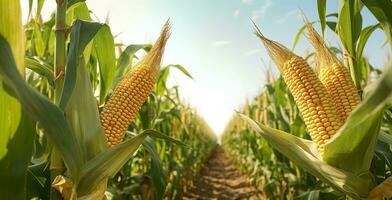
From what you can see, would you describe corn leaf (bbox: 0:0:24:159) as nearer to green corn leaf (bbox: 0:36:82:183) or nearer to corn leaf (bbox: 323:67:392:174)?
green corn leaf (bbox: 0:36:82:183)

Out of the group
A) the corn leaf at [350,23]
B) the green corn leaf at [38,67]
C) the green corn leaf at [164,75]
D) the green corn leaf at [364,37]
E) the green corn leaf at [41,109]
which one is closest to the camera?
the green corn leaf at [41,109]

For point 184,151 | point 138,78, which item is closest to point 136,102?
point 138,78

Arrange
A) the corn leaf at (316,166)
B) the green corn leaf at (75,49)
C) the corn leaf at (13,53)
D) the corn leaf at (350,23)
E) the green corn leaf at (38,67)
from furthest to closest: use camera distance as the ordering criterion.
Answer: the corn leaf at (350,23) < the green corn leaf at (38,67) < the corn leaf at (316,166) < the green corn leaf at (75,49) < the corn leaf at (13,53)

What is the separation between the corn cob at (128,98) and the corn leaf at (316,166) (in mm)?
649

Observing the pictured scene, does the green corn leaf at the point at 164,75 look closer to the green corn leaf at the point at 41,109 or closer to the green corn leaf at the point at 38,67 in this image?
the green corn leaf at the point at 38,67

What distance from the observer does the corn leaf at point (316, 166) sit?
1.51m

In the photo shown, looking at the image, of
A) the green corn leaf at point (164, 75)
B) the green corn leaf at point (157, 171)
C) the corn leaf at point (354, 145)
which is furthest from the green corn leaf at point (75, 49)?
the green corn leaf at point (164, 75)

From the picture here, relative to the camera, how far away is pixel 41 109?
111 centimetres

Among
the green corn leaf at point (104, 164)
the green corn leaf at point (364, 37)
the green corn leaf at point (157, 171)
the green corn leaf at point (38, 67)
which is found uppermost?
the green corn leaf at point (364, 37)

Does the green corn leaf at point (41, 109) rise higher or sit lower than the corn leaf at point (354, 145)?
higher

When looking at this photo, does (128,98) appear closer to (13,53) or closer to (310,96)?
(13,53)

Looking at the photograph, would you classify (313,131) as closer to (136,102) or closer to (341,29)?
(341,29)

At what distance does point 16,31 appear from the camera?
116 cm

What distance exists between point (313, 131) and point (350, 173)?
0.31 meters
